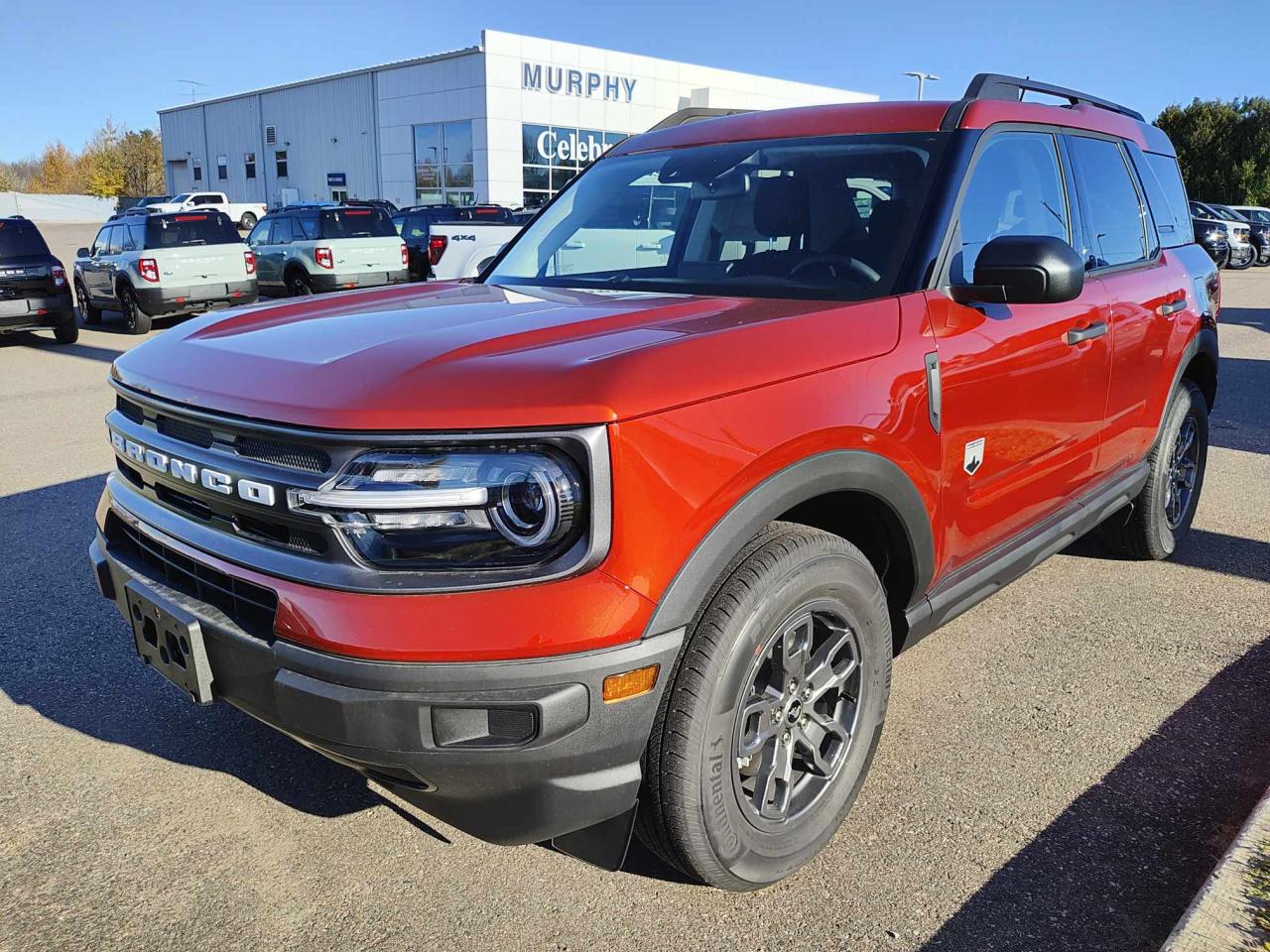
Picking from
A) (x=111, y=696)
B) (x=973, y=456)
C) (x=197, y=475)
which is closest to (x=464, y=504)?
(x=197, y=475)

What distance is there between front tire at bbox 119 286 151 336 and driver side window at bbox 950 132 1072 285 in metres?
13.7

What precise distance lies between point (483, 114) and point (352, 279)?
22.8m

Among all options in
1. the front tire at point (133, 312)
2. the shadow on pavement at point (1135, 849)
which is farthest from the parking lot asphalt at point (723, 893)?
the front tire at point (133, 312)

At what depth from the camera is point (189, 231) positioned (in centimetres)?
1430

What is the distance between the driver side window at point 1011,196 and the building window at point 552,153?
3495 centimetres

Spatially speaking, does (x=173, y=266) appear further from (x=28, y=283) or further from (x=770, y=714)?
(x=770, y=714)

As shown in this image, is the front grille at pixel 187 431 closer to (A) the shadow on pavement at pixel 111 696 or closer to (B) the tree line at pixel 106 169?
(A) the shadow on pavement at pixel 111 696

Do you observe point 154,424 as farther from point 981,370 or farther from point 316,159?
point 316,159

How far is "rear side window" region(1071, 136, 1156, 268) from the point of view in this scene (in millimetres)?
3699

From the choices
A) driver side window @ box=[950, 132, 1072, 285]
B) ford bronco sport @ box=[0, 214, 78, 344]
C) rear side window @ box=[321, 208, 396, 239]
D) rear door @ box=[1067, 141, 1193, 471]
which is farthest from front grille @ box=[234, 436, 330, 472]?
rear side window @ box=[321, 208, 396, 239]

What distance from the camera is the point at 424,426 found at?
189 centimetres

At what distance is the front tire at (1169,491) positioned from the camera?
4430mm

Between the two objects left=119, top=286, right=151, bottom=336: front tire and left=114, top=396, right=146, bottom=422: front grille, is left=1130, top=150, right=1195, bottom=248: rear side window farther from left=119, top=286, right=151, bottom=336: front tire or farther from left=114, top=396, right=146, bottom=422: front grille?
left=119, top=286, right=151, bottom=336: front tire

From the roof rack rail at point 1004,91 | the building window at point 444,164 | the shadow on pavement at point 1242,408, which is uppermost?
the building window at point 444,164
